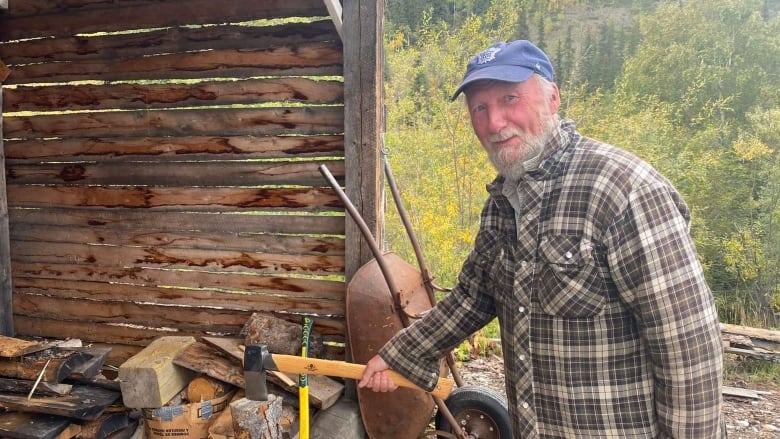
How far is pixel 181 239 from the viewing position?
358 centimetres

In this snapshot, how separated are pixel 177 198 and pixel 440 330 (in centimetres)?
246

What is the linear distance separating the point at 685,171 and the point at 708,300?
11.0 meters

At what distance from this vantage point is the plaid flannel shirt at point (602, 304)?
4.14 ft

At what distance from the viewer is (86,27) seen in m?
3.58

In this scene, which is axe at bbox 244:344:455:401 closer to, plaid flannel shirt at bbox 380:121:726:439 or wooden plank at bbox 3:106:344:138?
plaid flannel shirt at bbox 380:121:726:439

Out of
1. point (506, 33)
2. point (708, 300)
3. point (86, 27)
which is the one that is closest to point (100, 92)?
point (86, 27)

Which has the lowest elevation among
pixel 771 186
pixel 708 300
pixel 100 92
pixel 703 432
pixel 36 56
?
pixel 771 186

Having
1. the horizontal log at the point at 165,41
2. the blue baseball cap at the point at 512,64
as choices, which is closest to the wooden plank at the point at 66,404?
the horizontal log at the point at 165,41

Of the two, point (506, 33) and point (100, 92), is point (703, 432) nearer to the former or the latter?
point (100, 92)

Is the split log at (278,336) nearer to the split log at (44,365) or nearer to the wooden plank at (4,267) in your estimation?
the split log at (44,365)

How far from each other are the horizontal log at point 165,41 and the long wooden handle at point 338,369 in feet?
6.75

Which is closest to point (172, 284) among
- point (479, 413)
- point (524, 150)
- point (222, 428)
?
point (222, 428)

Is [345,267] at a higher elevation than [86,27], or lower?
lower

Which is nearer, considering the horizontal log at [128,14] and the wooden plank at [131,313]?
the horizontal log at [128,14]
